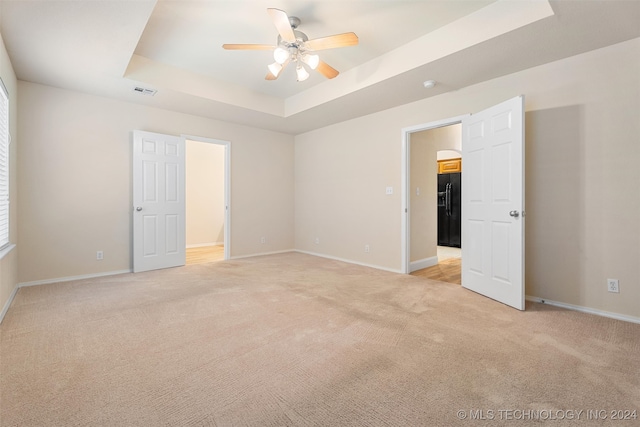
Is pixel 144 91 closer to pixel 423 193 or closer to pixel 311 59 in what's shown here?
pixel 311 59

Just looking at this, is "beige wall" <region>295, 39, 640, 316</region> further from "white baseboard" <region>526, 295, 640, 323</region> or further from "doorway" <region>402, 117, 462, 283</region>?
"doorway" <region>402, 117, 462, 283</region>

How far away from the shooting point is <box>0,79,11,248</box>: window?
2.69 m

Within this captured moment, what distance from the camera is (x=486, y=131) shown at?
320 cm

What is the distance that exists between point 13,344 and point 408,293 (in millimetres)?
3434

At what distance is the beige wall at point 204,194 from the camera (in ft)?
22.7

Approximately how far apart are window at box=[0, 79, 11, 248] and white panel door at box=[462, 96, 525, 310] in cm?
465

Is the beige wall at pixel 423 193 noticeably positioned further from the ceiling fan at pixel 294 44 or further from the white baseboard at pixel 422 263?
the ceiling fan at pixel 294 44

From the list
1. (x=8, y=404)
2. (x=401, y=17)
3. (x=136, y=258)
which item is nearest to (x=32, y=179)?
(x=136, y=258)

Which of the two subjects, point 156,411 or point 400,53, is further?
point 400,53

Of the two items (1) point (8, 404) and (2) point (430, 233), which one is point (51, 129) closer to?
(1) point (8, 404)

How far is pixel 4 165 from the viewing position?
111 inches

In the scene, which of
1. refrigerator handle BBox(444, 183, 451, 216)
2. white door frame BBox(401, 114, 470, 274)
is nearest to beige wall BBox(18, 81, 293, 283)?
white door frame BBox(401, 114, 470, 274)

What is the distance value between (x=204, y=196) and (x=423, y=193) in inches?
202

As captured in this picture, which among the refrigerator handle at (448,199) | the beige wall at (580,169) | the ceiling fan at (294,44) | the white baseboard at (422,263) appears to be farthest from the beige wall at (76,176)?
the refrigerator handle at (448,199)
